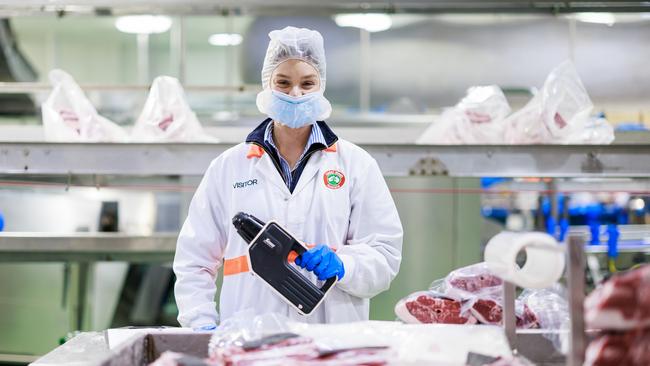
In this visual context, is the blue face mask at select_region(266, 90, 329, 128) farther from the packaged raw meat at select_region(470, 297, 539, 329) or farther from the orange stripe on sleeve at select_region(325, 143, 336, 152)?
the packaged raw meat at select_region(470, 297, 539, 329)

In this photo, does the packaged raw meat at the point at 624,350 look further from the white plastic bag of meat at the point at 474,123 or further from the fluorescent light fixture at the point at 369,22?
the fluorescent light fixture at the point at 369,22

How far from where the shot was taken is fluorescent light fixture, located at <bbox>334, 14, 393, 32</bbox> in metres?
7.43

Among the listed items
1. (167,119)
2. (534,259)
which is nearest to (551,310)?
(534,259)

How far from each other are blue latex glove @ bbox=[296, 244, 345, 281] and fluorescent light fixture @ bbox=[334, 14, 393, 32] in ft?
18.6

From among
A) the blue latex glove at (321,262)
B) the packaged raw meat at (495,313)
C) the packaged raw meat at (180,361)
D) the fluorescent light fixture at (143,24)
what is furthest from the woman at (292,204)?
the fluorescent light fixture at (143,24)

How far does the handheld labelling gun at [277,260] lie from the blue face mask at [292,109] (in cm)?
41

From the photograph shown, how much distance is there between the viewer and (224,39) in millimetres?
8578

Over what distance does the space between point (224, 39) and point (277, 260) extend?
23.0 ft

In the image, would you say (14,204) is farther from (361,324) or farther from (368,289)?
(361,324)

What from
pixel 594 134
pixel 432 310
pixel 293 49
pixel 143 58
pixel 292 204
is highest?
pixel 143 58

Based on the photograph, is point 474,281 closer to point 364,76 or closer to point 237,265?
point 237,265

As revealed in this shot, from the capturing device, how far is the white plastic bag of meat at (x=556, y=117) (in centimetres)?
290

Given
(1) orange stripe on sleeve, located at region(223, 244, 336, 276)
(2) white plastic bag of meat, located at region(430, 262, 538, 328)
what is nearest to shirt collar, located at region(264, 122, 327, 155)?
(1) orange stripe on sleeve, located at region(223, 244, 336, 276)

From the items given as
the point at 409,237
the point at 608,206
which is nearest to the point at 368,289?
the point at 409,237
